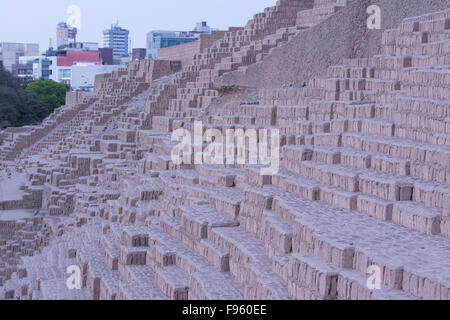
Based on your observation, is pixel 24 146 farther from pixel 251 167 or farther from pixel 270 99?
pixel 251 167

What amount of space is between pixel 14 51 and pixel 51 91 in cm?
4304

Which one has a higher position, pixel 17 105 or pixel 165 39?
pixel 165 39

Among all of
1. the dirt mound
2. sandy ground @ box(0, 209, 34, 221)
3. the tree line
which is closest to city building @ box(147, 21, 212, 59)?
the tree line

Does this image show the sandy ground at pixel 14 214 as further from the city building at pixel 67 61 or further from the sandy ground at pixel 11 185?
the city building at pixel 67 61

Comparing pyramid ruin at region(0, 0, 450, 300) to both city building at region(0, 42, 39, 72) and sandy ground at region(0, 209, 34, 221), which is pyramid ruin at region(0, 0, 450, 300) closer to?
sandy ground at region(0, 209, 34, 221)

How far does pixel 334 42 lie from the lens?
1296 cm

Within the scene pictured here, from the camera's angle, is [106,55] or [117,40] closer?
[106,55]

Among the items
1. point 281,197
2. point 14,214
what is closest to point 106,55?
point 14,214

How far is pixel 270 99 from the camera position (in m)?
12.8

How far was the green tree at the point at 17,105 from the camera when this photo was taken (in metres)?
36.2

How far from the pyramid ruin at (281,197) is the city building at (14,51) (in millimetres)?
70191

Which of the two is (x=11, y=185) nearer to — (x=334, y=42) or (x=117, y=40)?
(x=334, y=42)

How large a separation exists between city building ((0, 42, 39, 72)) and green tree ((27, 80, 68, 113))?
34761mm

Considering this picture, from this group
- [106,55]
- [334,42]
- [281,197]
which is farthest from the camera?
[106,55]
